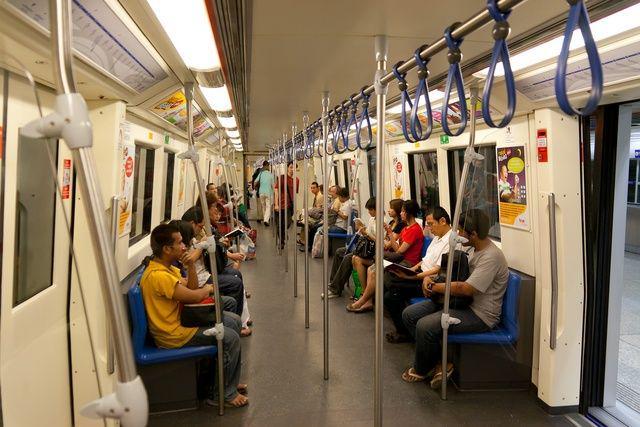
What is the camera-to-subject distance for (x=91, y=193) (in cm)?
92

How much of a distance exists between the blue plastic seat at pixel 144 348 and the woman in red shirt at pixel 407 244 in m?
2.25

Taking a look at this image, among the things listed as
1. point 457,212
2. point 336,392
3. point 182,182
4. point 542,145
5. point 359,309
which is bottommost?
point 336,392

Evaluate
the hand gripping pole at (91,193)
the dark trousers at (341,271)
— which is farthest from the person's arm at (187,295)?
the dark trousers at (341,271)

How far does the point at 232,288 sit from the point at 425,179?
3.09m

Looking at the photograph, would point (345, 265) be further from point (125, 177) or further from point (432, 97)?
point (125, 177)

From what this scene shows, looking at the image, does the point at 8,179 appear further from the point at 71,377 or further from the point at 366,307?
the point at 366,307

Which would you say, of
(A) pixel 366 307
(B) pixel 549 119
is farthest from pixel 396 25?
(A) pixel 366 307

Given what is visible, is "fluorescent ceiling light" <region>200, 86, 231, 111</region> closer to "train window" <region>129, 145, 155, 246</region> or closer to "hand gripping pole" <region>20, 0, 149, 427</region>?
"train window" <region>129, 145, 155, 246</region>

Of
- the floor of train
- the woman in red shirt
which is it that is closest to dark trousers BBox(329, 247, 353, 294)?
the woman in red shirt

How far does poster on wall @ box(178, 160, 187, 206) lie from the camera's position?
6.14m

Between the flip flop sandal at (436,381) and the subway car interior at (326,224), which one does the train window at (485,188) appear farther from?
the flip flop sandal at (436,381)

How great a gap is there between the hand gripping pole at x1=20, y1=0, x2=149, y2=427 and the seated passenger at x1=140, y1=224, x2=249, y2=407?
203 cm

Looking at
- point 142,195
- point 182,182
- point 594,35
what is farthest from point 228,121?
point 594,35

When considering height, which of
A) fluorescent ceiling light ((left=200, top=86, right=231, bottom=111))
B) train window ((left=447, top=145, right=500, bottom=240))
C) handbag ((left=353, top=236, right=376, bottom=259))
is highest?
fluorescent ceiling light ((left=200, top=86, right=231, bottom=111))
